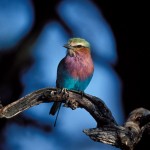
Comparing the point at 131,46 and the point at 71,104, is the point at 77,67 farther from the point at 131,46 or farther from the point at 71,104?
the point at 71,104

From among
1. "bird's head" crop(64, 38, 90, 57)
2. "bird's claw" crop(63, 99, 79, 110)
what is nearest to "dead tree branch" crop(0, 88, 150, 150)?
"bird's claw" crop(63, 99, 79, 110)

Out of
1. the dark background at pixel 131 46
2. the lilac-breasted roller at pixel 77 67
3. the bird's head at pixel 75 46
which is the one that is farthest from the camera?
the lilac-breasted roller at pixel 77 67

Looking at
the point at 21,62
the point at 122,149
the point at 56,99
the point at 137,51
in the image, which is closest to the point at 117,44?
the point at 137,51

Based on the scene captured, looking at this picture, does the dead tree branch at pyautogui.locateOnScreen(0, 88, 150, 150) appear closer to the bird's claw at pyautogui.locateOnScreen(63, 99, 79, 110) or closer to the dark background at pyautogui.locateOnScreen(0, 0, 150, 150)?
the bird's claw at pyautogui.locateOnScreen(63, 99, 79, 110)

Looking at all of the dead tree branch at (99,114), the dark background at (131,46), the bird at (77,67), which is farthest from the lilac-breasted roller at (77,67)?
the dead tree branch at (99,114)

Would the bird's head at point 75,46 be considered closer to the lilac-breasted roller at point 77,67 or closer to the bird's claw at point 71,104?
the lilac-breasted roller at point 77,67
